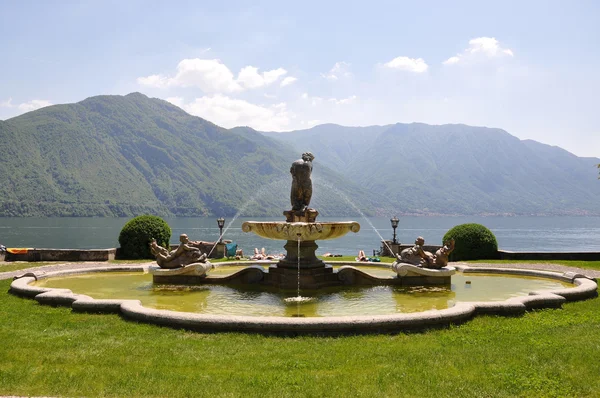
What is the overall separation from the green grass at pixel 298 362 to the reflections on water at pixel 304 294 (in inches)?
77.5

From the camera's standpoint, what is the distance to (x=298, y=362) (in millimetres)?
5777

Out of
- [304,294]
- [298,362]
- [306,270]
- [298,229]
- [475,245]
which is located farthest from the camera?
[475,245]

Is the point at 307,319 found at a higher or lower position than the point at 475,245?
lower

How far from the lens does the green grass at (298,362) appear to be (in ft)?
16.3

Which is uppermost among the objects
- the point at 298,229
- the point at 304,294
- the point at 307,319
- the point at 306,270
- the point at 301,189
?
the point at 301,189

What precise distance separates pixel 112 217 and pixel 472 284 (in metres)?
177

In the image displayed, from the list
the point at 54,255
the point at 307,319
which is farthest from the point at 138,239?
the point at 307,319

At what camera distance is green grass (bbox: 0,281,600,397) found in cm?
496

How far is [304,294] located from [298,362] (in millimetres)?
5606

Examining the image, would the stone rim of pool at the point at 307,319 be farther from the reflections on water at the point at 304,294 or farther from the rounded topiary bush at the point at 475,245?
the rounded topiary bush at the point at 475,245

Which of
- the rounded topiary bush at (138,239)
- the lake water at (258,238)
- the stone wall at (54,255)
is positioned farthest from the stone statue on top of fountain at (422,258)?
the lake water at (258,238)

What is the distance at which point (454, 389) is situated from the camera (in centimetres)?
496

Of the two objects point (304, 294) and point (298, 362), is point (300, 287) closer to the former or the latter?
point (304, 294)

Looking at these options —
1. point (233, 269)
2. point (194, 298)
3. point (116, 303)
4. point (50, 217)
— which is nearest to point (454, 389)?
point (116, 303)
